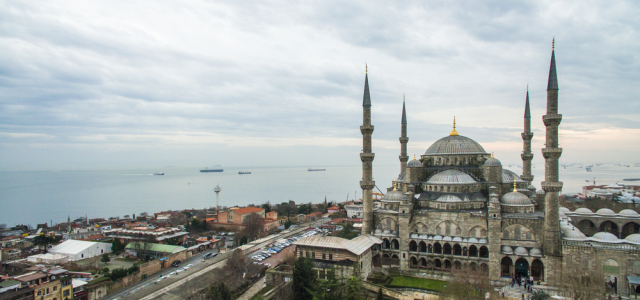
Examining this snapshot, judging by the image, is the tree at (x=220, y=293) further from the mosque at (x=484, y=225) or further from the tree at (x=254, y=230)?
the tree at (x=254, y=230)

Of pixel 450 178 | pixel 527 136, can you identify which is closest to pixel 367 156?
pixel 450 178

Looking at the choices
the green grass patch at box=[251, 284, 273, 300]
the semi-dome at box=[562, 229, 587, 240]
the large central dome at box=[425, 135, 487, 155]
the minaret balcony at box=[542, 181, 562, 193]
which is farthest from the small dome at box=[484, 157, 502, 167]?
the green grass patch at box=[251, 284, 273, 300]

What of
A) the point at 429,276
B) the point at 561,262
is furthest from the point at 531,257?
the point at 429,276

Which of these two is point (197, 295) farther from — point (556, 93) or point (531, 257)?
point (556, 93)

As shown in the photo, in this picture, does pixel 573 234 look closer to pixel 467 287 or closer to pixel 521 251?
pixel 521 251

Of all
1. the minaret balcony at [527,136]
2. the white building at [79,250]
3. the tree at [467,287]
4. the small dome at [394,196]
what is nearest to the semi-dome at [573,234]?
the tree at [467,287]
